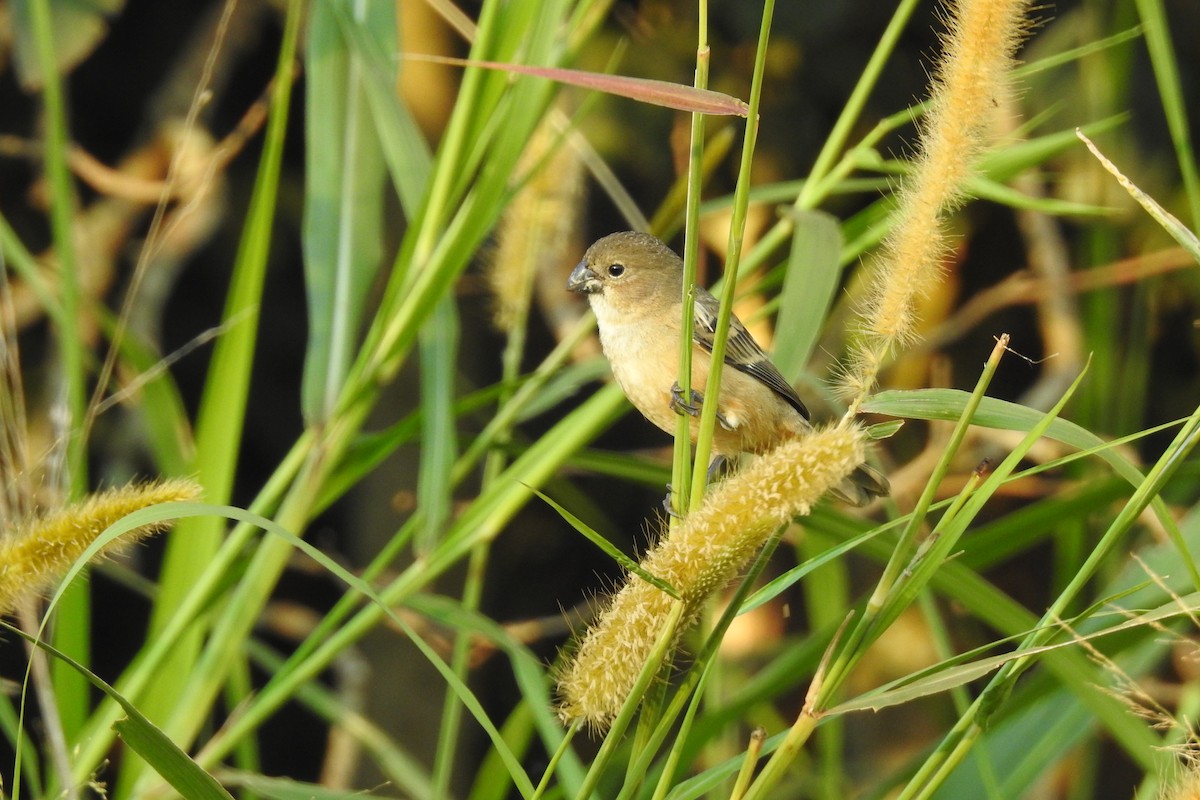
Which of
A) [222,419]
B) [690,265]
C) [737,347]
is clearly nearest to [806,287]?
[690,265]

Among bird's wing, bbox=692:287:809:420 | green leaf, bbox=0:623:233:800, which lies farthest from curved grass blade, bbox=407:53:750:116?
bird's wing, bbox=692:287:809:420

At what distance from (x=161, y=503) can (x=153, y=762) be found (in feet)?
0.84

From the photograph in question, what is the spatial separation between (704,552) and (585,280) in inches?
68.2

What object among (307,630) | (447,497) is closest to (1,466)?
(447,497)

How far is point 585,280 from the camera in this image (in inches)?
110

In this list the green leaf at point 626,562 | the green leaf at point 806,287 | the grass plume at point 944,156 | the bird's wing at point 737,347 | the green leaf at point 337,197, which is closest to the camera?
the green leaf at point 626,562

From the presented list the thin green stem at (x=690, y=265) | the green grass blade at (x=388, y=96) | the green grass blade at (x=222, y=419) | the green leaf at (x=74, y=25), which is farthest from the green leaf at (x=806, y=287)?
the green leaf at (x=74, y=25)

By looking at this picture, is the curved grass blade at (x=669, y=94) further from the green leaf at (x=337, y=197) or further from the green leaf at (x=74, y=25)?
the green leaf at (x=74, y=25)

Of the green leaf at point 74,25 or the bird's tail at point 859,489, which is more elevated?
the green leaf at point 74,25

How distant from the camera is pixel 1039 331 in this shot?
4.58 m

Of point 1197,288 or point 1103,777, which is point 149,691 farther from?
point 1103,777

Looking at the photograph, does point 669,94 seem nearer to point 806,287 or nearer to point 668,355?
point 806,287

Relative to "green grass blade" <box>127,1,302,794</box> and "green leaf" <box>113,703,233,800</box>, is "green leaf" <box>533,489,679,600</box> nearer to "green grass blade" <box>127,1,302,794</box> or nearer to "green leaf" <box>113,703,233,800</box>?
"green leaf" <box>113,703,233,800</box>

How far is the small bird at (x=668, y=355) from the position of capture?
2416 mm
